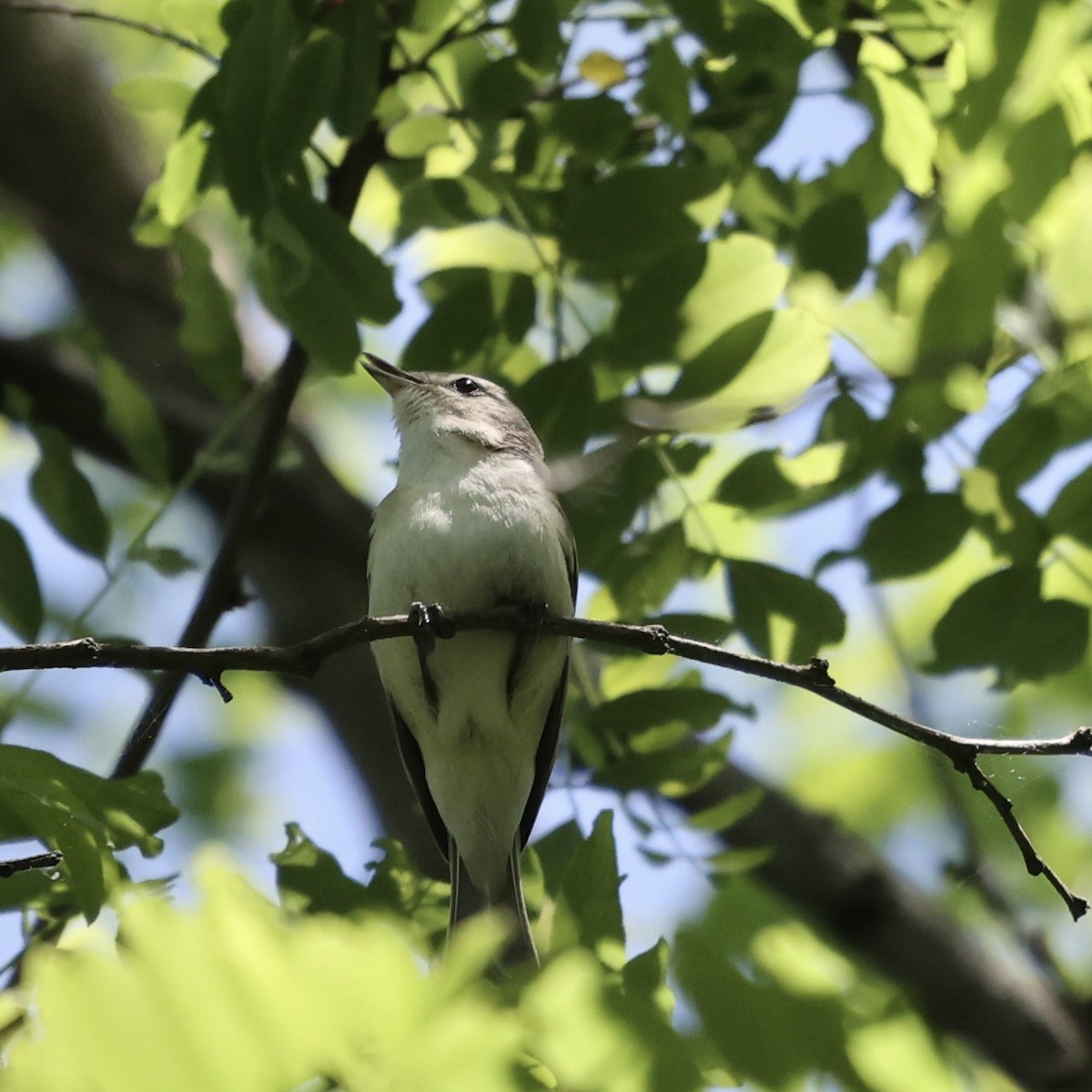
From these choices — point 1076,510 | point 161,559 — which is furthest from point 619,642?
point 161,559

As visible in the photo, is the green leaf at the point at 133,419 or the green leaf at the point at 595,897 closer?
the green leaf at the point at 595,897

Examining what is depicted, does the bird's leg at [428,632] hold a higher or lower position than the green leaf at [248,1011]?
lower

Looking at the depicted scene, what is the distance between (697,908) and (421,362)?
267cm

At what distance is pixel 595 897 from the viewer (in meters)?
2.79

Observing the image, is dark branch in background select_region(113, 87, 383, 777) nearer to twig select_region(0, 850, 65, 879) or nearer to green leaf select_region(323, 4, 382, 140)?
green leaf select_region(323, 4, 382, 140)

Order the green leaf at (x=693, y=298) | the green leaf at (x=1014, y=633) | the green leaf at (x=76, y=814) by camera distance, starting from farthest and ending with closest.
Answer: the green leaf at (x=693, y=298) → the green leaf at (x=1014, y=633) → the green leaf at (x=76, y=814)

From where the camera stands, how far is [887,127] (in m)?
3.97

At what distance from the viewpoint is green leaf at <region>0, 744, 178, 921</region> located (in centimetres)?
249

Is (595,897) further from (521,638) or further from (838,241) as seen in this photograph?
(838,241)

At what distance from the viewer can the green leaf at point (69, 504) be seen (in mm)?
4043

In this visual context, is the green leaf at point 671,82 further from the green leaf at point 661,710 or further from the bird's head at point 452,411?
the green leaf at point 661,710

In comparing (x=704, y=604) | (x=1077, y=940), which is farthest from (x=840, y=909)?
(x=1077, y=940)

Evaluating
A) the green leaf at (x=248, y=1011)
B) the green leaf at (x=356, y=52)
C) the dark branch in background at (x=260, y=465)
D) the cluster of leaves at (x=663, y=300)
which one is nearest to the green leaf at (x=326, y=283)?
Answer: the cluster of leaves at (x=663, y=300)

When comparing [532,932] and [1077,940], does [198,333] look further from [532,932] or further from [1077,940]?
[1077,940]
